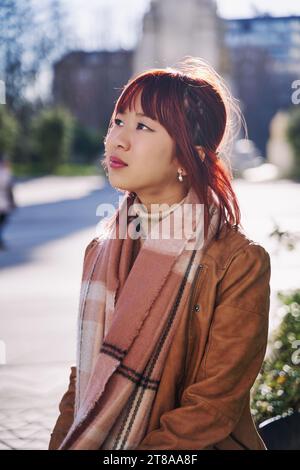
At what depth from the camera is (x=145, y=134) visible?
91.4 inches

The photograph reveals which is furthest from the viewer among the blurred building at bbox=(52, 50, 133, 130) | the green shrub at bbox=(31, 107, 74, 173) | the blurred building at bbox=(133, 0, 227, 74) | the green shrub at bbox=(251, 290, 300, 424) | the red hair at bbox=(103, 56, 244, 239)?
the blurred building at bbox=(52, 50, 133, 130)

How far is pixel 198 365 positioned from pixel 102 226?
65cm

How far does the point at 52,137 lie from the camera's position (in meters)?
46.0

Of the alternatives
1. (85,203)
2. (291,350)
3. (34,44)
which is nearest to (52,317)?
(291,350)

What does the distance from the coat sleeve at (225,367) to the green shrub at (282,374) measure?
1.67 metres

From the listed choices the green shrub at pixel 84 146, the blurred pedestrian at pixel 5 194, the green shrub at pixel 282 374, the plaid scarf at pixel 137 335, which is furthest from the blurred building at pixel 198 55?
the plaid scarf at pixel 137 335

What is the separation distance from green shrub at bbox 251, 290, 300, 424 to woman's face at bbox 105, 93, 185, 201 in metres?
1.77

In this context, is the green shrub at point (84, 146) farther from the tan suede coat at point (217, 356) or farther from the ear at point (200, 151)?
the tan suede coat at point (217, 356)

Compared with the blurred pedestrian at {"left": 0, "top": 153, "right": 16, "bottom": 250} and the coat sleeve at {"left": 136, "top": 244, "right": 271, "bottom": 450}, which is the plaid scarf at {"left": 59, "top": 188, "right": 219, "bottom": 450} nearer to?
the coat sleeve at {"left": 136, "top": 244, "right": 271, "bottom": 450}

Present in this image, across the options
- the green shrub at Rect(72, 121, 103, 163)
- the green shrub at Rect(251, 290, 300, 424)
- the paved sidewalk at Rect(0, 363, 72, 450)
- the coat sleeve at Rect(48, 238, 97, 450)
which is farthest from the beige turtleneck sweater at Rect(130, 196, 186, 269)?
the green shrub at Rect(72, 121, 103, 163)

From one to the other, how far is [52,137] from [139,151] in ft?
145

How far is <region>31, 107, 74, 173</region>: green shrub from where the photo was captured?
45.5 m
